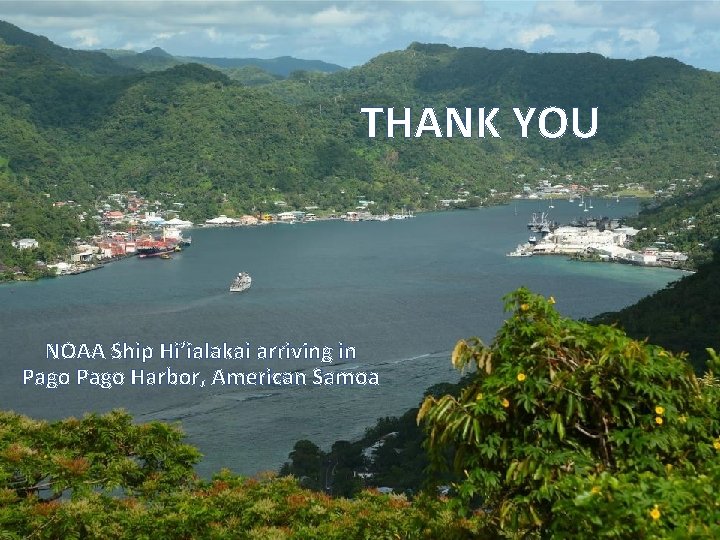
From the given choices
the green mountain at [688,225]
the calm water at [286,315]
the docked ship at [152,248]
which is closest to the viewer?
the calm water at [286,315]

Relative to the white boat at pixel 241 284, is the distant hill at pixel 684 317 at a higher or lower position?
higher

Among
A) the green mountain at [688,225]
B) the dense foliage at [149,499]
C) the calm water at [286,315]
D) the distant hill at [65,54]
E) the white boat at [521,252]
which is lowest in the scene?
the calm water at [286,315]

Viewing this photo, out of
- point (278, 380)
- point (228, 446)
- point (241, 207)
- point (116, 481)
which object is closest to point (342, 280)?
point (278, 380)

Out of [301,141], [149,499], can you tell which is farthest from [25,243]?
[149,499]

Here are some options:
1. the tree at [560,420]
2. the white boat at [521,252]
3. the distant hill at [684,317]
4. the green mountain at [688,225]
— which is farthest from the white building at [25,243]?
the tree at [560,420]

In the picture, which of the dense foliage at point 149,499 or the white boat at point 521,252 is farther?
the white boat at point 521,252

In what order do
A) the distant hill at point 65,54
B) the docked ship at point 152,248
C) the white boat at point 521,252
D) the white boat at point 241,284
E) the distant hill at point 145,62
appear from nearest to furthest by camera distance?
1. the white boat at point 241,284
2. the white boat at point 521,252
3. the docked ship at point 152,248
4. the distant hill at point 65,54
5. the distant hill at point 145,62

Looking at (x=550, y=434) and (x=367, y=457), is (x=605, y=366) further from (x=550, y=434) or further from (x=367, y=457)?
(x=367, y=457)

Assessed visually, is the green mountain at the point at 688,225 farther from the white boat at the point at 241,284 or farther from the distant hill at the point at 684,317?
the distant hill at the point at 684,317
